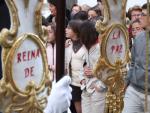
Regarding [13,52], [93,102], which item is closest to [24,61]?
[13,52]

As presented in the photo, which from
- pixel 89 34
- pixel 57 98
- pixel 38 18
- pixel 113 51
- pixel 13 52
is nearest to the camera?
pixel 13 52

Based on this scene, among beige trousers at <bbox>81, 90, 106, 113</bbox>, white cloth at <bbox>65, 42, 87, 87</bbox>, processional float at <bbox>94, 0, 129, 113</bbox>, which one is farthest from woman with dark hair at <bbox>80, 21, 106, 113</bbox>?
processional float at <bbox>94, 0, 129, 113</bbox>

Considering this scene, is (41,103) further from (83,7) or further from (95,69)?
(83,7)

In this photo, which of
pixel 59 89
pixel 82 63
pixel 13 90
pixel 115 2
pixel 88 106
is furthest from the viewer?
pixel 82 63

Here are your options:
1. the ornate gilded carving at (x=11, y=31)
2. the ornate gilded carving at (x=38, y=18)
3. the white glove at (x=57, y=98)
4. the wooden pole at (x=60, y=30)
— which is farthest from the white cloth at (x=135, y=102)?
the ornate gilded carving at (x=11, y=31)

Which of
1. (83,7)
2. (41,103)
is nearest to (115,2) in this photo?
(41,103)

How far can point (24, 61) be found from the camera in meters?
1.70

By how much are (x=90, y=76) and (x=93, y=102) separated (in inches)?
6.6

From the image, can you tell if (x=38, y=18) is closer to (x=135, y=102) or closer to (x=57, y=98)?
(x=57, y=98)

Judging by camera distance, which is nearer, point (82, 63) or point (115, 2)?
point (115, 2)

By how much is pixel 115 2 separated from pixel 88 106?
3.62 ft

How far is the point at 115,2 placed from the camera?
232 centimetres

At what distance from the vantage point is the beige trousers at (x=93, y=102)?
3052 mm

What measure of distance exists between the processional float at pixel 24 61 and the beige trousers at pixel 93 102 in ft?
4.20
